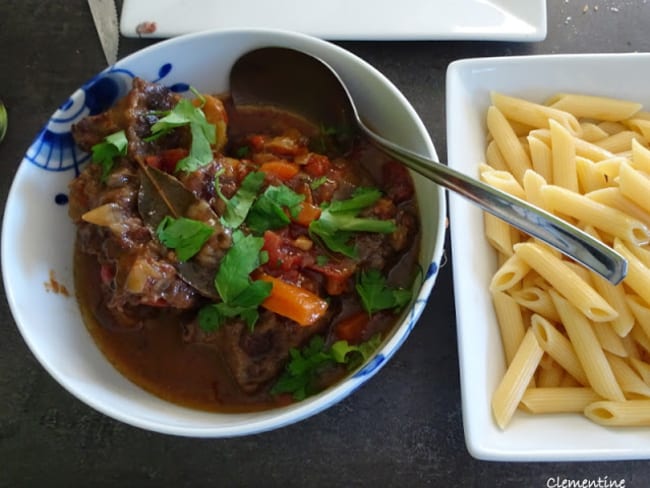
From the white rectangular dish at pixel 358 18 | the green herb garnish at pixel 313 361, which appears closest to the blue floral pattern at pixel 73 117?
the white rectangular dish at pixel 358 18

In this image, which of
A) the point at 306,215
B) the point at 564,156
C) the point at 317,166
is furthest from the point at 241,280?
the point at 564,156

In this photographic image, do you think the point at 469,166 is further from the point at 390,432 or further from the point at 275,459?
the point at 275,459

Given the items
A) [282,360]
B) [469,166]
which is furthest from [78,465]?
[469,166]

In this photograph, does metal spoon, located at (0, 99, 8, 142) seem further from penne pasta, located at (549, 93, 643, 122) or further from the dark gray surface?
penne pasta, located at (549, 93, 643, 122)

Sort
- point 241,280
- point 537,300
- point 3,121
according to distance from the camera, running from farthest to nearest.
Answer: point 3,121, point 537,300, point 241,280

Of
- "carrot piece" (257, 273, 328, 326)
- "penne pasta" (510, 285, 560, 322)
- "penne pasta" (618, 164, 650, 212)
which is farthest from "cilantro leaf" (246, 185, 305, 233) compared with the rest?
"penne pasta" (618, 164, 650, 212)

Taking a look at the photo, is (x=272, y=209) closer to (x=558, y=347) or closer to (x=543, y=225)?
(x=543, y=225)

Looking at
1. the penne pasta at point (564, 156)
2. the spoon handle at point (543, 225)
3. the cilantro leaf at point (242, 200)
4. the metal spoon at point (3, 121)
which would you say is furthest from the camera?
the metal spoon at point (3, 121)

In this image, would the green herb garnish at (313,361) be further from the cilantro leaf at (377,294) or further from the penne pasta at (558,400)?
the penne pasta at (558,400)
